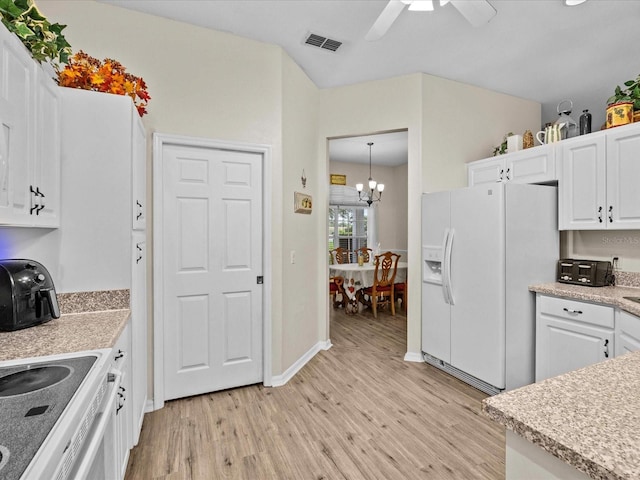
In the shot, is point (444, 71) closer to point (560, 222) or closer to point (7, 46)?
point (560, 222)

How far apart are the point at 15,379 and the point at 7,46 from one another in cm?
127

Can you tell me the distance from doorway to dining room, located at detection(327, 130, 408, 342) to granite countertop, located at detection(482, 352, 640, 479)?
20.2 ft

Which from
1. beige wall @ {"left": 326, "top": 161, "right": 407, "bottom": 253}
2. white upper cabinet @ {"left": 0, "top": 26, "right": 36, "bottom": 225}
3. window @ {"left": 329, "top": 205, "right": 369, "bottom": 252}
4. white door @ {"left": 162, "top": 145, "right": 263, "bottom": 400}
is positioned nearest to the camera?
white upper cabinet @ {"left": 0, "top": 26, "right": 36, "bottom": 225}

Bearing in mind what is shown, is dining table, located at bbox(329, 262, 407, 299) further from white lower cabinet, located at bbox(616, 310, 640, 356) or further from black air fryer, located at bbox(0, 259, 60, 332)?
black air fryer, located at bbox(0, 259, 60, 332)

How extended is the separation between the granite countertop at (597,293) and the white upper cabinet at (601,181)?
479 millimetres

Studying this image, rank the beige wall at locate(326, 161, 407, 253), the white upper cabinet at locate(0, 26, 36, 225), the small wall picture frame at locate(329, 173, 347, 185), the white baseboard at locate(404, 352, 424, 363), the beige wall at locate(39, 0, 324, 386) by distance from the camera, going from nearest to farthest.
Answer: the white upper cabinet at locate(0, 26, 36, 225) < the beige wall at locate(39, 0, 324, 386) < the white baseboard at locate(404, 352, 424, 363) < the small wall picture frame at locate(329, 173, 347, 185) < the beige wall at locate(326, 161, 407, 253)

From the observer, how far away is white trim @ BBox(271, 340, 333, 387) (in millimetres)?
2986

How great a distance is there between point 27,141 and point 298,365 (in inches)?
105

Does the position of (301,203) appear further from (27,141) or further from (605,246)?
(605,246)

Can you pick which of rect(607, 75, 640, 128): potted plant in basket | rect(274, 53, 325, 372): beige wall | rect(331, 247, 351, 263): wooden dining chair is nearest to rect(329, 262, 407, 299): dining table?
rect(331, 247, 351, 263): wooden dining chair

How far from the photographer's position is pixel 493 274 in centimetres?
276

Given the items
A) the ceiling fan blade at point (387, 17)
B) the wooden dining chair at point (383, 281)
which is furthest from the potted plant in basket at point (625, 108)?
the wooden dining chair at point (383, 281)

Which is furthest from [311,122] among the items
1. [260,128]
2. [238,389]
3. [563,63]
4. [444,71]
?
[238,389]

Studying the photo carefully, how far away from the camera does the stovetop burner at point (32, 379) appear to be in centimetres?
107
